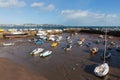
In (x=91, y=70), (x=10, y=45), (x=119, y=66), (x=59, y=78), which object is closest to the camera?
(x=59, y=78)

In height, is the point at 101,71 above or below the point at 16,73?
above

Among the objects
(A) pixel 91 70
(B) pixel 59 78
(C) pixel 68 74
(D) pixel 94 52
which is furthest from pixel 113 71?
(D) pixel 94 52

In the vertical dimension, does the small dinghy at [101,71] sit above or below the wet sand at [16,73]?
above

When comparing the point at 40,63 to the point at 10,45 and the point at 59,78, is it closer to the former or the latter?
the point at 59,78

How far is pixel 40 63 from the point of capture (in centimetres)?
A: 3206

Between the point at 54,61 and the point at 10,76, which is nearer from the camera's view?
the point at 10,76

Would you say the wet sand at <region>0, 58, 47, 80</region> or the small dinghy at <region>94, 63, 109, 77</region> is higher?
the small dinghy at <region>94, 63, 109, 77</region>

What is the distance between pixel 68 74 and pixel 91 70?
3.94m

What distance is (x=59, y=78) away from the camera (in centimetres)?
2392

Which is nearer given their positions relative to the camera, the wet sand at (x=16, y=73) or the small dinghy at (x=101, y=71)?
the wet sand at (x=16, y=73)

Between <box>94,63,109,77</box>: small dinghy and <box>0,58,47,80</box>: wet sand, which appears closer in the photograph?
<box>0,58,47,80</box>: wet sand

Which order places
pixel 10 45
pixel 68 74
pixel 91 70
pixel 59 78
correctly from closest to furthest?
pixel 59 78
pixel 68 74
pixel 91 70
pixel 10 45

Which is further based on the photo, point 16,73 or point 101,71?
point 16,73

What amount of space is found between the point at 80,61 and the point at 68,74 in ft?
26.1
